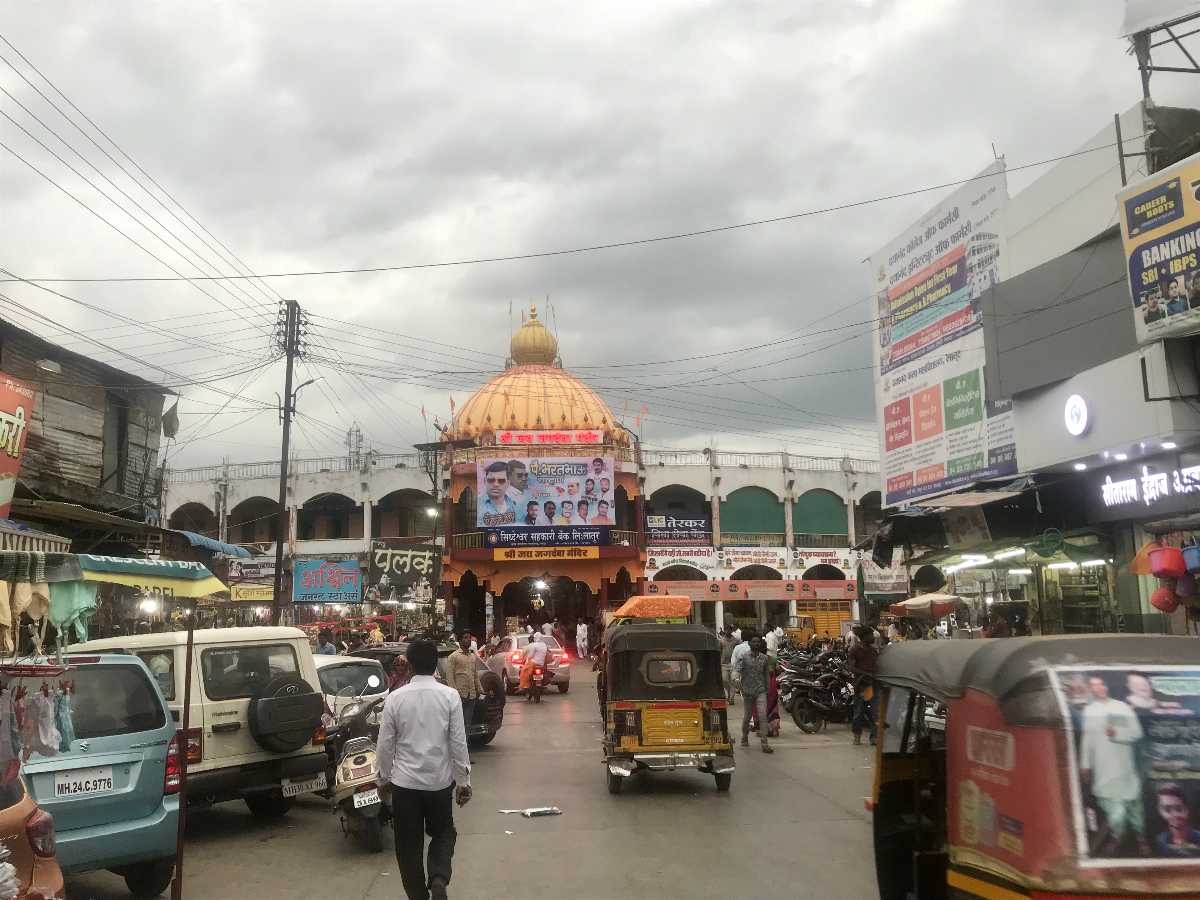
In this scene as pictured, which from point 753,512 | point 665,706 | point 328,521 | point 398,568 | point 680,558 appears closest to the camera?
point 665,706

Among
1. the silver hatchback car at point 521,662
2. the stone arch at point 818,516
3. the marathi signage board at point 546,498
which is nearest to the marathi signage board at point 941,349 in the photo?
the silver hatchback car at point 521,662

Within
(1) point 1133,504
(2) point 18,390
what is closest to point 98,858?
(2) point 18,390

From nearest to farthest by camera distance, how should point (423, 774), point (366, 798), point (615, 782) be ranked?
point (423, 774) < point (366, 798) < point (615, 782)

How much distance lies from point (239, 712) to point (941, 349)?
623 inches

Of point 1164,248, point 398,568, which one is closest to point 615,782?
point 1164,248

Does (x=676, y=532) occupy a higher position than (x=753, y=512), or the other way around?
(x=753, y=512)

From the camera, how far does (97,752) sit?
638cm

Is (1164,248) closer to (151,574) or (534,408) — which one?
(151,574)

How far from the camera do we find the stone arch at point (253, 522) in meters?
47.3

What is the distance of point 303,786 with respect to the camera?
8938mm

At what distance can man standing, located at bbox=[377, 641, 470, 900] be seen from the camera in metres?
5.68

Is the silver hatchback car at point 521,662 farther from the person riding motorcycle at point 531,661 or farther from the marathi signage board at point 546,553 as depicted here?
the marathi signage board at point 546,553

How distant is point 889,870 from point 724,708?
18.3 ft

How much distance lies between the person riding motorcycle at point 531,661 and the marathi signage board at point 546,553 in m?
14.0
